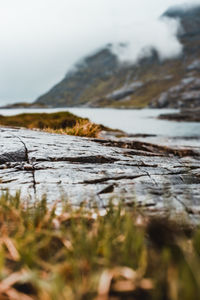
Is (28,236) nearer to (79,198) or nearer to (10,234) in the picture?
(10,234)

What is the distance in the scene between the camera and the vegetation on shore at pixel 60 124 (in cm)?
1300

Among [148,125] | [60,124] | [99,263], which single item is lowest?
[99,263]

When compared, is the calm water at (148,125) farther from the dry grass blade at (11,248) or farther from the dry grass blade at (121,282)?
the dry grass blade at (121,282)

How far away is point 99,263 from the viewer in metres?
1.92

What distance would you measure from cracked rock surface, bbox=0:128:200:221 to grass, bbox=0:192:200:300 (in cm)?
72

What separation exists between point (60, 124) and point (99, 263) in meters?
21.6

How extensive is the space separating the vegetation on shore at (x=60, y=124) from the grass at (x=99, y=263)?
1036 cm

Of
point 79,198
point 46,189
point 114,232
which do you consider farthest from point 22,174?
point 114,232

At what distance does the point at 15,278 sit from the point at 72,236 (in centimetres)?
57

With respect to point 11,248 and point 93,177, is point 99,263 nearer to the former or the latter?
point 11,248

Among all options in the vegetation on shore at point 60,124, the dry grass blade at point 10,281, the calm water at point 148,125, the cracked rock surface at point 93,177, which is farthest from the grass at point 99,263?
the calm water at point 148,125

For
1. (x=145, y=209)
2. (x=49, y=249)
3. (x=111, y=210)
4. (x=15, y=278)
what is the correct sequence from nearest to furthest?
(x=15, y=278) < (x=49, y=249) < (x=111, y=210) < (x=145, y=209)

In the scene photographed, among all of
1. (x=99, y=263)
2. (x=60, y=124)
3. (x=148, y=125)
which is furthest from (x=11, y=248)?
(x=148, y=125)

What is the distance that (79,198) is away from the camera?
364 centimetres
